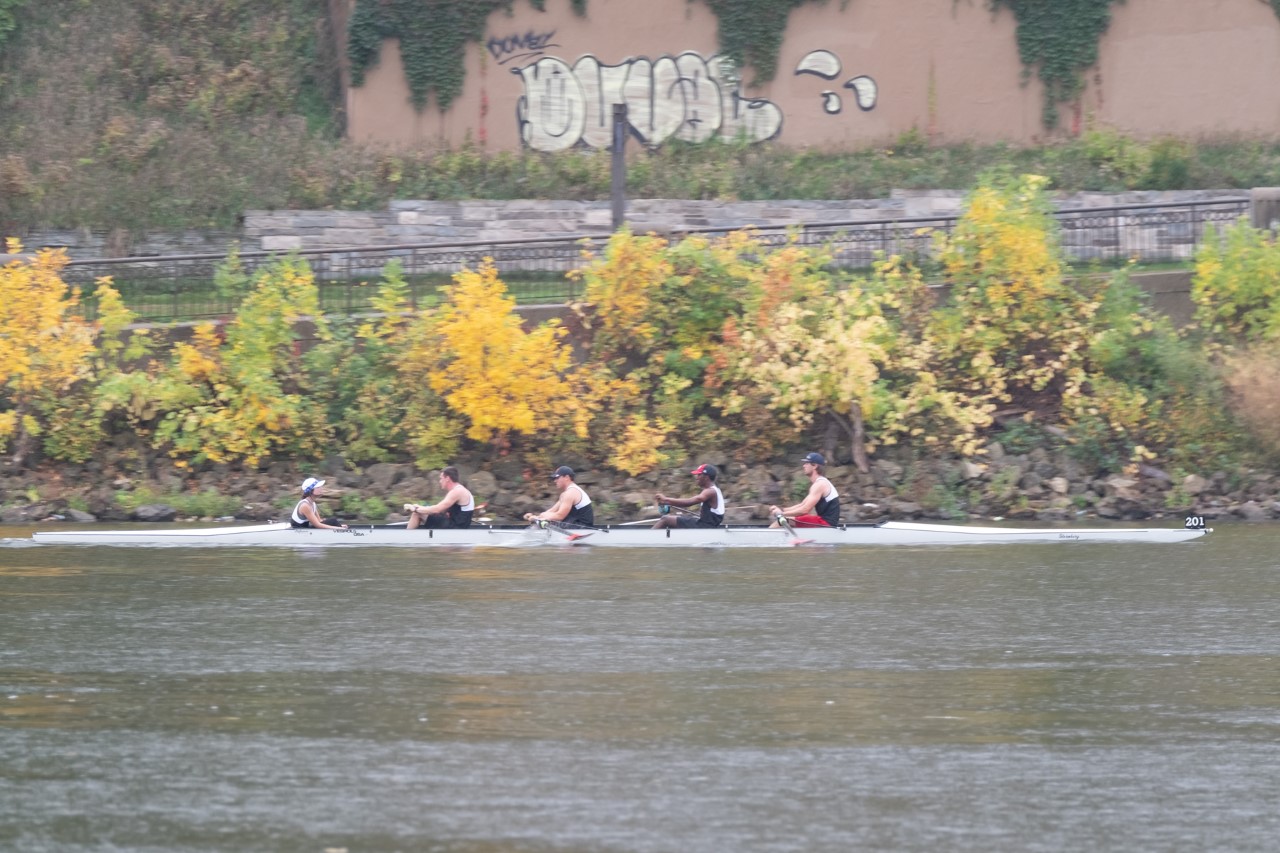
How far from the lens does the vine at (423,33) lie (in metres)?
39.2

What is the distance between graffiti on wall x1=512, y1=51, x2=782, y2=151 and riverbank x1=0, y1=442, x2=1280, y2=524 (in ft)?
39.7

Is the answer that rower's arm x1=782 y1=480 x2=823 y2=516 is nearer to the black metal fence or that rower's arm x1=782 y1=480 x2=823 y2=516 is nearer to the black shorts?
the black shorts

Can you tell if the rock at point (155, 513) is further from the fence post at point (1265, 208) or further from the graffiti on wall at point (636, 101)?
the fence post at point (1265, 208)

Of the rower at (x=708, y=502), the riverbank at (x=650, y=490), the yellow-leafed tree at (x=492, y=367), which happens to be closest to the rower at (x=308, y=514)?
the rower at (x=708, y=502)

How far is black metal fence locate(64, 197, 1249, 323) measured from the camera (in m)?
32.0

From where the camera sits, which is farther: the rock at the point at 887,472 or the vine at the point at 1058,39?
the vine at the point at 1058,39

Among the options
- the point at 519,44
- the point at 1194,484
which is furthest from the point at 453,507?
the point at 519,44

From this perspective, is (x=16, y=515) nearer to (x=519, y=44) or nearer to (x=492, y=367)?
(x=492, y=367)

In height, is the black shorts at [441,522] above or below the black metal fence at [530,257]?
below

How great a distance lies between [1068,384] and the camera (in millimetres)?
30578

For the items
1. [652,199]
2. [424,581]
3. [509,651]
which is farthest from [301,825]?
[652,199]

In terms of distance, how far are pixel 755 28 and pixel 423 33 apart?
7.43 metres

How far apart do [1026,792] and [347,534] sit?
13122mm

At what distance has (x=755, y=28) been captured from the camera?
3950cm
